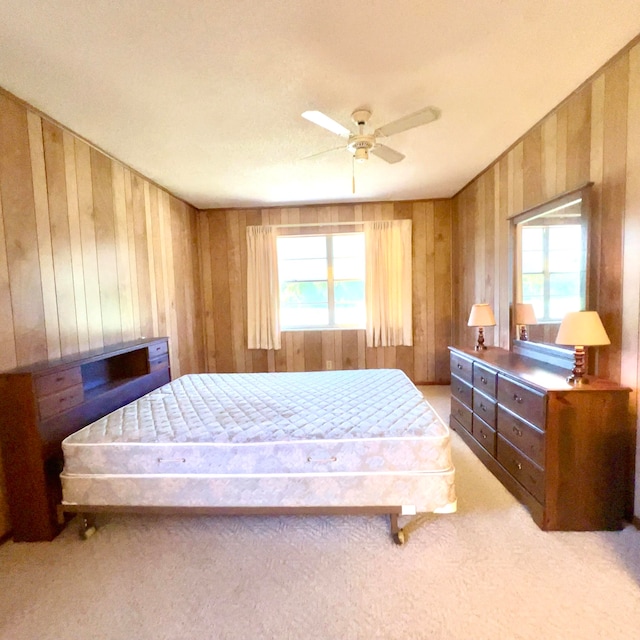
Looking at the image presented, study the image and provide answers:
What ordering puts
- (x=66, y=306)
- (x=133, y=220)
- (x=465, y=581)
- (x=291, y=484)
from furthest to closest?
(x=133, y=220) < (x=66, y=306) < (x=291, y=484) < (x=465, y=581)

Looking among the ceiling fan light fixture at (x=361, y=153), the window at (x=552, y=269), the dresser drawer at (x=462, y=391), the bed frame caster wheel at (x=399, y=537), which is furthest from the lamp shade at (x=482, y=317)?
the bed frame caster wheel at (x=399, y=537)

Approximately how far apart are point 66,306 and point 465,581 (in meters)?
2.99

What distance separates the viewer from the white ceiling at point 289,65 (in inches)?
58.2

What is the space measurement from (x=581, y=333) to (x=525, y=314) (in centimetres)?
102

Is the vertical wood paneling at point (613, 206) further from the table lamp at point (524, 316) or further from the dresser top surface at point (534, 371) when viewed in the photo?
the table lamp at point (524, 316)

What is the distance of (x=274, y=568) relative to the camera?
160 cm

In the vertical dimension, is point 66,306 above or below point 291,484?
above

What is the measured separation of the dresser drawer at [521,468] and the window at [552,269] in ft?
3.11

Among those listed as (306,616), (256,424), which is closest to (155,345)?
(256,424)

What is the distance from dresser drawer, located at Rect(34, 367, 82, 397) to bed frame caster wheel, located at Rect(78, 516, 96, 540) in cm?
74

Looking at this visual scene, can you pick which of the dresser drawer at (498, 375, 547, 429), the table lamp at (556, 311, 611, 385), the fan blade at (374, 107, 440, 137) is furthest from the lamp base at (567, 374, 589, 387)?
the fan blade at (374, 107, 440, 137)

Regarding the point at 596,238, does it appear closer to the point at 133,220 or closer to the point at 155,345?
the point at 155,345

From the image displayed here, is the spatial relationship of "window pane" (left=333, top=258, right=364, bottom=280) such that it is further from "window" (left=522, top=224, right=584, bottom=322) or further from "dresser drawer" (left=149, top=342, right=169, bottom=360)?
"dresser drawer" (left=149, top=342, right=169, bottom=360)

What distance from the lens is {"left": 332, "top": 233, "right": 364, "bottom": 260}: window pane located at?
15.3 ft
